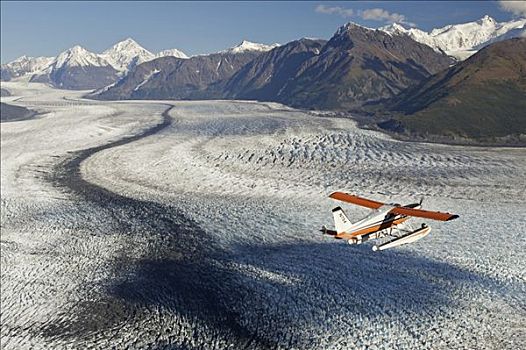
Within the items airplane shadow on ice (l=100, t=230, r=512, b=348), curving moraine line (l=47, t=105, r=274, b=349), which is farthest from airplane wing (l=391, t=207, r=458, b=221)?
curving moraine line (l=47, t=105, r=274, b=349)

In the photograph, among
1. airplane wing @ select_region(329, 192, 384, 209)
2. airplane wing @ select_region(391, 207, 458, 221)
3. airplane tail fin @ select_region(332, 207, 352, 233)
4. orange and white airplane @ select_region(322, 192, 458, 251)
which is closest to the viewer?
airplane wing @ select_region(391, 207, 458, 221)

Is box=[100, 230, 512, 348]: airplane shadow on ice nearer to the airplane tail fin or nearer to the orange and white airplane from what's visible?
the orange and white airplane

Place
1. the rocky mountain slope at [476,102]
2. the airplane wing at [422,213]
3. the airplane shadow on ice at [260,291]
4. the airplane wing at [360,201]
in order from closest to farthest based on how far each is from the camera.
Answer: the airplane wing at [422,213], the airplane shadow on ice at [260,291], the airplane wing at [360,201], the rocky mountain slope at [476,102]

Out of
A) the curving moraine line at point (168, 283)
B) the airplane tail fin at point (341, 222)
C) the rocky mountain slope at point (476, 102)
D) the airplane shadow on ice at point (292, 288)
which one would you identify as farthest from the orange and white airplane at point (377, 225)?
the rocky mountain slope at point (476, 102)

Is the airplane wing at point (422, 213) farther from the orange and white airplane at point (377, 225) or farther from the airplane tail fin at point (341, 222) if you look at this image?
the airplane tail fin at point (341, 222)

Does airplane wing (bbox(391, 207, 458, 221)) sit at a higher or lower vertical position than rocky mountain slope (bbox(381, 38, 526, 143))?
lower

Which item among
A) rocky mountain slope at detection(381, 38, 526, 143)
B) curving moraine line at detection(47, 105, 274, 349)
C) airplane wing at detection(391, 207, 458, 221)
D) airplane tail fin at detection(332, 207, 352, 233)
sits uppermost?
rocky mountain slope at detection(381, 38, 526, 143)
